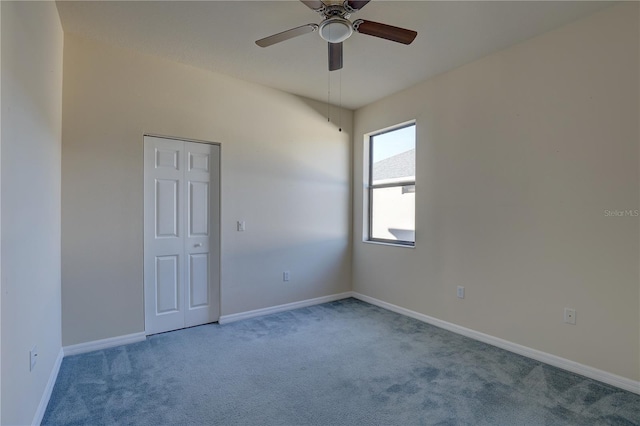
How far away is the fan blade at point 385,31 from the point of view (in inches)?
82.8

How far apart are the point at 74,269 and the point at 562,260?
399 cm

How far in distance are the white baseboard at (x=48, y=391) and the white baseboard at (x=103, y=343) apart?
91 mm

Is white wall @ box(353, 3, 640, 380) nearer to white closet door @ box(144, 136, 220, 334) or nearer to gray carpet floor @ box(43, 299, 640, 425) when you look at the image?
gray carpet floor @ box(43, 299, 640, 425)

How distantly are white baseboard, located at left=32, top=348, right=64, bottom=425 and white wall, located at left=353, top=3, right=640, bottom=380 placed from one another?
3262 mm

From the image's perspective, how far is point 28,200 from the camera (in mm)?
1740

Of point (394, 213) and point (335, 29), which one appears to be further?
point (394, 213)

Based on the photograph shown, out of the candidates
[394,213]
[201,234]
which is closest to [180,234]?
[201,234]

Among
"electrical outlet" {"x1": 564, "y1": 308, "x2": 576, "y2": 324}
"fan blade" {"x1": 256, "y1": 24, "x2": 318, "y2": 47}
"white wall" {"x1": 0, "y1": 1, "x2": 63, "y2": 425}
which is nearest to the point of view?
"white wall" {"x1": 0, "y1": 1, "x2": 63, "y2": 425}

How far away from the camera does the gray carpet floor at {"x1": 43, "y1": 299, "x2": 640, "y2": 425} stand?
6.38ft

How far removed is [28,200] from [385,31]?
233cm

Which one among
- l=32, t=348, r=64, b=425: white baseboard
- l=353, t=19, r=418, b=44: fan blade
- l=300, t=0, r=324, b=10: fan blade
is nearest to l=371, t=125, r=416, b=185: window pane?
l=353, t=19, r=418, b=44: fan blade

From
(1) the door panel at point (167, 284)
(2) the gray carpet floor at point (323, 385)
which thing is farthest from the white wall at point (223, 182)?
(2) the gray carpet floor at point (323, 385)

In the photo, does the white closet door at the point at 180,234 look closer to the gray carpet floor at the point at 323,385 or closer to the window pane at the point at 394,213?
the gray carpet floor at the point at 323,385

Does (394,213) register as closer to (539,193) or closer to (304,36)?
(539,193)
